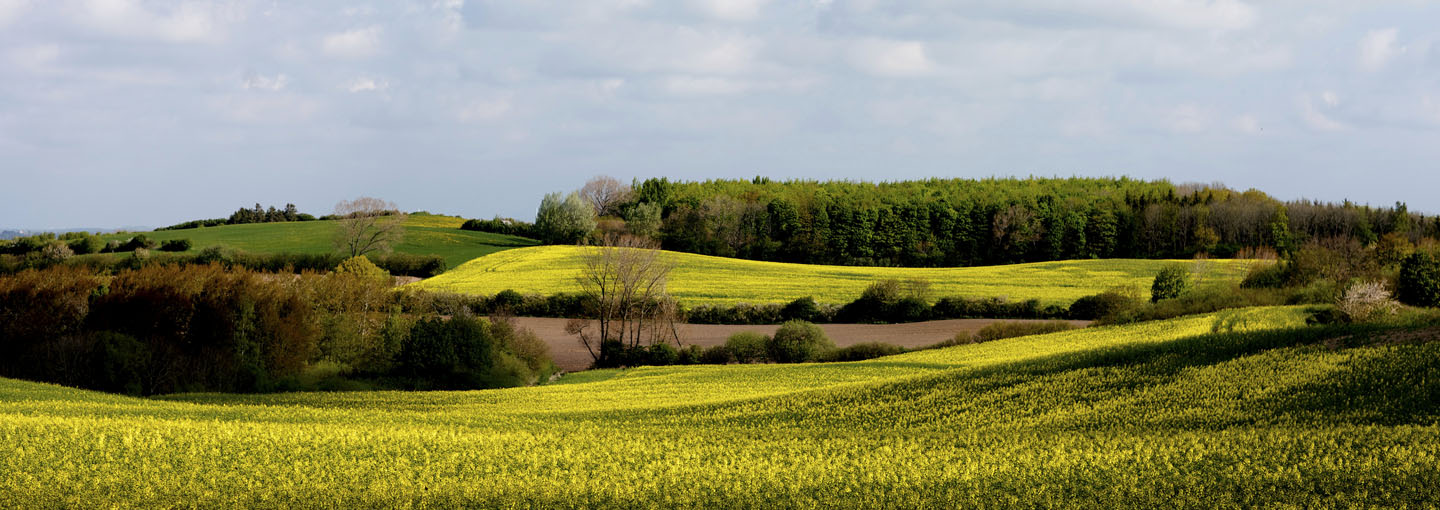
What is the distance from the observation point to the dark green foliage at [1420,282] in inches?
1139

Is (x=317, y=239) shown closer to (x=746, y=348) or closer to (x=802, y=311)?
(x=802, y=311)

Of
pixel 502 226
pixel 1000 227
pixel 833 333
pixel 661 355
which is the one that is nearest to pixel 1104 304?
pixel 833 333

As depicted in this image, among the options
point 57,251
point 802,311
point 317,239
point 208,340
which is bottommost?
point 208,340

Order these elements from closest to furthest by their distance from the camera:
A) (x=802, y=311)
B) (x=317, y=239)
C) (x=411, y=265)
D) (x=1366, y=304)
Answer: (x=1366, y=304) → (x=802, y=311) → (x=411, y=265) → (x=317, y=239)

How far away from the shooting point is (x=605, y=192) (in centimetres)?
10669

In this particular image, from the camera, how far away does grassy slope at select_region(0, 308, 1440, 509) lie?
796 centimetres

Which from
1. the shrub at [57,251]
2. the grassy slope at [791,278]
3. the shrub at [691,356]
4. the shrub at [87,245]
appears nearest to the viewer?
the shrub at [691,356]

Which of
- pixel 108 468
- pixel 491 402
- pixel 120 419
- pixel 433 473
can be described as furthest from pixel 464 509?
pixel 491 402

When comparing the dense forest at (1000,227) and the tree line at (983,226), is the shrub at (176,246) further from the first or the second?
the dense forest at (1000,227)

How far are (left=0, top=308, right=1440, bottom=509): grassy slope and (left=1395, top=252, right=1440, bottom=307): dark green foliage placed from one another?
16244mm

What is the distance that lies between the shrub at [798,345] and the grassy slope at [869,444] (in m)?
15.1

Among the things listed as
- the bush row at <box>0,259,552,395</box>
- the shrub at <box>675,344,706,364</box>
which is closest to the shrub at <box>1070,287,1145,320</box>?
the shrub at <box>675,344,706,364</box>

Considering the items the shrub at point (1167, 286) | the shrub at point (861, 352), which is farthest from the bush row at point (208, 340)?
the shrub at point (1167, 286)

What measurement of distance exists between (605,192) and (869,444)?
Answer: 97.3 m
